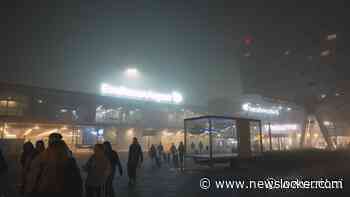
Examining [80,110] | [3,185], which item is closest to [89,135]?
[80,110]

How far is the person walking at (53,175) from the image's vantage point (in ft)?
13.1

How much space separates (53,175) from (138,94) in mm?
53596

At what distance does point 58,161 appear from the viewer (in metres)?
4.07

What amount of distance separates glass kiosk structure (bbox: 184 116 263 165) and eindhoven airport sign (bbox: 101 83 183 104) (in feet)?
112

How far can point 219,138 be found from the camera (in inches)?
988

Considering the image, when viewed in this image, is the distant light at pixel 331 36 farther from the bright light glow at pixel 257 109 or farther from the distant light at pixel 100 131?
the distant light at pixel 100 131

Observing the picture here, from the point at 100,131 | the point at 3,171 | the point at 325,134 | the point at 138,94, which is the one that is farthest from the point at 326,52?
the point at 3,171

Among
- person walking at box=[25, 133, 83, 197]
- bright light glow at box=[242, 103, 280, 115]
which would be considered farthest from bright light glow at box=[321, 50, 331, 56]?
person walking at box=[25, 133, 83, 197]

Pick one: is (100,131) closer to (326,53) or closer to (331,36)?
(326,53)

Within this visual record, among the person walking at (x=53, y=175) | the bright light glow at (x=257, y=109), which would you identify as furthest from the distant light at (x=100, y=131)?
the bright light glow at (x=257, y=109)

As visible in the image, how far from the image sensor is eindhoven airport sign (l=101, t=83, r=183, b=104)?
5428 centimetres

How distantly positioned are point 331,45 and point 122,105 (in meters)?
35.5

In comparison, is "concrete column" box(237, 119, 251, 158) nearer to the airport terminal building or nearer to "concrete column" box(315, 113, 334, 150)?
the airport terminal building

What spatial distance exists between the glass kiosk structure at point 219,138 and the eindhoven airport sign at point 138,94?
112ft
